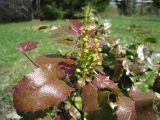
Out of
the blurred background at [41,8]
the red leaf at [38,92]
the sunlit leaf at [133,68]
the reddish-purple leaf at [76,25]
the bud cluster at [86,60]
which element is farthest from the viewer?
the blurred background at [41,8]

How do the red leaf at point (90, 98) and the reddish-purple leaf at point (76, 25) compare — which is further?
the reddish-purple leaf at point (76, 25)

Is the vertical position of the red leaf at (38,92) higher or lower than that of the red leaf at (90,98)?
higher

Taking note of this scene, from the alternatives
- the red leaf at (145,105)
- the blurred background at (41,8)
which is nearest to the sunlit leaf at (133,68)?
the red leaf at (145,105)

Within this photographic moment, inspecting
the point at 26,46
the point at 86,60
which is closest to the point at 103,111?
the point at 86,60

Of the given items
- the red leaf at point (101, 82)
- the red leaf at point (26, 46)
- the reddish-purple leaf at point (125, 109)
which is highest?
the red leaf at point (26, 46)

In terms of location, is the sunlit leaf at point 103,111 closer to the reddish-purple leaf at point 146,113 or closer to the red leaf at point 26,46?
the reddish-purple leaf at point 146,113

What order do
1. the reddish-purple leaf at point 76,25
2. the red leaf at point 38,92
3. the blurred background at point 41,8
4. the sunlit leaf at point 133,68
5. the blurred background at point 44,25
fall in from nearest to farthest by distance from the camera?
the red leaf at point 38,92 < the reddish-purple leaf at point 76,25 < the sunlit leaf at point 133,68 < the blurred background at point 44,25 < the blurred background at point 41,8

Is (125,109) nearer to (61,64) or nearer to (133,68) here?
(61,64)

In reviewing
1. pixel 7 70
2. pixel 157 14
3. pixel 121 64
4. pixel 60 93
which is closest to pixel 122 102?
pixel 60 93
